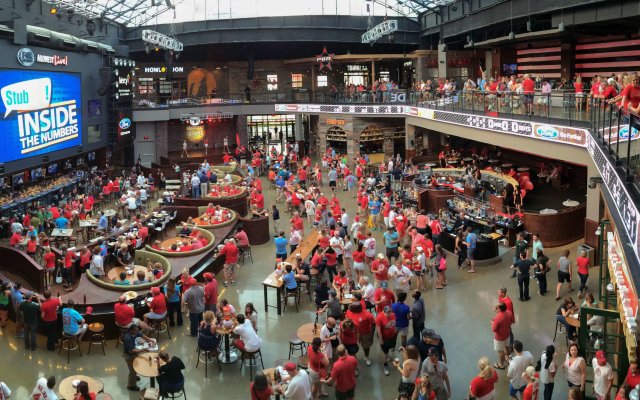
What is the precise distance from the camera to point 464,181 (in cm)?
2417

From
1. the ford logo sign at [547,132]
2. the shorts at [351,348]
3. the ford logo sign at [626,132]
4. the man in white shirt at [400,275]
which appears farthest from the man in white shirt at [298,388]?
the ford logo sign at [547,132]

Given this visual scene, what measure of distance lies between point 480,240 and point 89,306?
34.3 feet

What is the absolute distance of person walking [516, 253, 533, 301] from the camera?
14.4 metres

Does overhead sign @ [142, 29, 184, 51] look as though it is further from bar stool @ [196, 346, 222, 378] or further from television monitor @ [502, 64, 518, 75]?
bar stool @ [196, 346, 222, 378]

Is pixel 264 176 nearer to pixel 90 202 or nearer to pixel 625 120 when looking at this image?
pixel 90 202

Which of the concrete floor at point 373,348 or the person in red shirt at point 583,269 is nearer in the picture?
the concrete floor at point 373,348

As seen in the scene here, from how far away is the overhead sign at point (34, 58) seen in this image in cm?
2331

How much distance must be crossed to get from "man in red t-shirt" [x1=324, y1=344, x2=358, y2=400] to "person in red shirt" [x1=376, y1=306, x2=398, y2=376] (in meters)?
1.78

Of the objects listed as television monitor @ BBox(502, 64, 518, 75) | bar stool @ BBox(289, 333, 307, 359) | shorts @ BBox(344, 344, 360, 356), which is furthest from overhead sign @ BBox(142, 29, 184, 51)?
shorts @ BBox(344, 344, 360, 356)

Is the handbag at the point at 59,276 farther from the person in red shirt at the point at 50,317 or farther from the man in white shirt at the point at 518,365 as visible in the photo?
the man in white shirt at the point at 518,365

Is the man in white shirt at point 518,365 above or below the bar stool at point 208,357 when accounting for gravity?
above

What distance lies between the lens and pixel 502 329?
11.2 meters

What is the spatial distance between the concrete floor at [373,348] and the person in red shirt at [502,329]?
1.22 ft

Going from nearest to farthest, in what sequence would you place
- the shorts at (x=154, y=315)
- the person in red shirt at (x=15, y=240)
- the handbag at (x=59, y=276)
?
1. the shorts at (x=154, y=315)
2. the handbag at (x=59, y=276)
3. the person in red shirt at (x=15, y=240)
